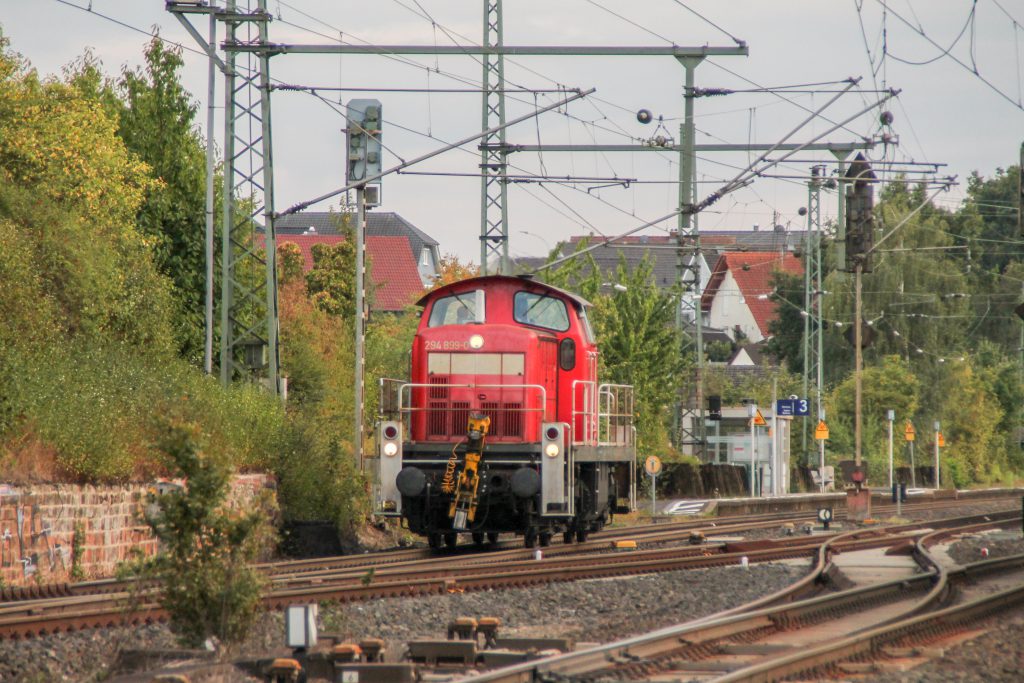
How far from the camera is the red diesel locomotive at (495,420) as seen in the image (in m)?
18.0

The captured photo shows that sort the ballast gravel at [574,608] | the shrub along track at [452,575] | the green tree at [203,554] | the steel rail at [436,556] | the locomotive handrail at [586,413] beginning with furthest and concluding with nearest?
the locomotive handrail at [586,413] < the steel rail at [436,556] < the ballast gravel at [574,608] < the shrub along track at [452,575] < the green tree at [203,554]

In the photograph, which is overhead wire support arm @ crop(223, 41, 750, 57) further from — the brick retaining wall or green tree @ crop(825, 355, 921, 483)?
green tree @ crop(825, 355, 921, 483)

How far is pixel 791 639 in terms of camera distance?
1123 cm

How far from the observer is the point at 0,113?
24.6m

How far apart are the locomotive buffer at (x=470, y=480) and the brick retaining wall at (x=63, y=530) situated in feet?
11.6

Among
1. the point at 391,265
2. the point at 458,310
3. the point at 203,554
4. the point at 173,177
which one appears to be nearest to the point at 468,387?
the point at 458,310

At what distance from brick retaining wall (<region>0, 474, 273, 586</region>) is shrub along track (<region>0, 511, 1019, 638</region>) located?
161 cm

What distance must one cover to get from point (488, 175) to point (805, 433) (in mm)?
25783

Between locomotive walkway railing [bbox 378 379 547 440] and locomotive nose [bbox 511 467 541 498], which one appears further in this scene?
locomotive walkway railing [bbox 378 379 547 440]

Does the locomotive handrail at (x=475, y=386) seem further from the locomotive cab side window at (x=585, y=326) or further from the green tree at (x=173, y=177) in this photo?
the green tree at (x=173, y=177)

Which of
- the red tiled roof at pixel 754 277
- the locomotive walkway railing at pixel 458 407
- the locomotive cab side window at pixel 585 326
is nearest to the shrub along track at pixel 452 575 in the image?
the locomotive walkway railing at pixel 458 407

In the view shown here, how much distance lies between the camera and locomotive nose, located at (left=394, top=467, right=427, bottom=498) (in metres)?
17.7

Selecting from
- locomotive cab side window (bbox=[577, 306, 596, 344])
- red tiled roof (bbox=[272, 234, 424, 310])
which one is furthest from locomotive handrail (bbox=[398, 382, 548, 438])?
red tiled roof (bbox=[272, 234, 424, 310])

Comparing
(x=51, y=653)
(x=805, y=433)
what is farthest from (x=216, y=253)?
(x=805, y=433)
